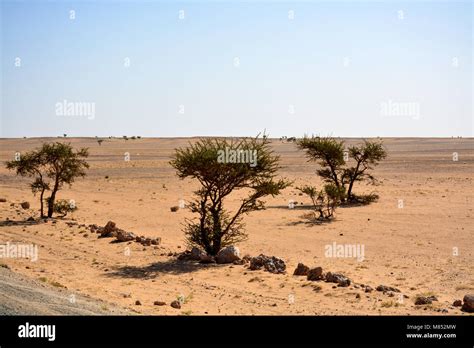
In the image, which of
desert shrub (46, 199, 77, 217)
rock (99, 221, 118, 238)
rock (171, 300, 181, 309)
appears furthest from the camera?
desert shrub (46, 199, 77, 217)

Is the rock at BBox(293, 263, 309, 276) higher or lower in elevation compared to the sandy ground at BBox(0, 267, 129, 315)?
lower

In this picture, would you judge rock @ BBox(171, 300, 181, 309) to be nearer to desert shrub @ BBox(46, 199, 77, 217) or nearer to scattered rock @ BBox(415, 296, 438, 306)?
scattered rock @ BBox(415, 296, 438, 306)

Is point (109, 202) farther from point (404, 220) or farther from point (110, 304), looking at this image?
point (110, 304)

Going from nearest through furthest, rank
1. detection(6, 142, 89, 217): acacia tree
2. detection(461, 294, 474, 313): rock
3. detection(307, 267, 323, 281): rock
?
detection(461, 294, 474, 313): rock
detection(307, 267, 323, 281): rock
detection(6, 142, 89, 217): acacia tree

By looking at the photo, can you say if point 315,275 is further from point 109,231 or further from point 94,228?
point 94,228

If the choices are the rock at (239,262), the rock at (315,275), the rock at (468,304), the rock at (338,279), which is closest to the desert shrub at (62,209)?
the rock at (239,262)

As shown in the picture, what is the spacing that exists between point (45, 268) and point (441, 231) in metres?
15.2

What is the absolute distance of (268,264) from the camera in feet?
54.6

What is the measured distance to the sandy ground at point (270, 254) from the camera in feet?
43.9

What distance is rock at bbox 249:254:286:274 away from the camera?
1650 centimetres

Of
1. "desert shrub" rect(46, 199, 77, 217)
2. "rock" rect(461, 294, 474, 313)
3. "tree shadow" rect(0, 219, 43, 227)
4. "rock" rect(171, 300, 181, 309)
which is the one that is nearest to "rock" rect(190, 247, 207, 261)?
"rock" rect(171, 300, 181, 309)

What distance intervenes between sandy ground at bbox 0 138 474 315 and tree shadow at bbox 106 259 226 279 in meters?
0.03

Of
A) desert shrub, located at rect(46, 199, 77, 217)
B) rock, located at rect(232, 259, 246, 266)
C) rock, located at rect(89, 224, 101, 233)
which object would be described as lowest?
rock, located at rect(232, 259, 246, 266)

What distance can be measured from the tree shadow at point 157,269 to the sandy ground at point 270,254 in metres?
0.03
